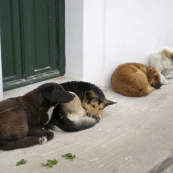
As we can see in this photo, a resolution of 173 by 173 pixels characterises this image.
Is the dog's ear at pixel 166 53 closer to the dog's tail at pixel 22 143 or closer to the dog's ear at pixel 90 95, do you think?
the dog's ear at pixel 90 95

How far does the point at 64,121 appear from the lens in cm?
431

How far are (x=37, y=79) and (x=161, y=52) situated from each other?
270cm

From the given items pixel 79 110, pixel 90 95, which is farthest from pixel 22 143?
pixel 90 95

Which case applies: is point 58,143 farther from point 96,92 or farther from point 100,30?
point 100,30

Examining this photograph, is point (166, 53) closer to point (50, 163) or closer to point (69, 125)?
point (69, 125)

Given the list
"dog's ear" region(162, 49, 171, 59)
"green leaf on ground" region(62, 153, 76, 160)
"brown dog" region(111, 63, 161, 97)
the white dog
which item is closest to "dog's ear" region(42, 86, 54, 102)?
"green leaf on ground" region(62, 153, 76, 160)

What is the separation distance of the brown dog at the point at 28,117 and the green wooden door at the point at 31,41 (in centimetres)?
107

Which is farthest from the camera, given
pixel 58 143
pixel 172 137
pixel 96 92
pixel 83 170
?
pixel 96 92

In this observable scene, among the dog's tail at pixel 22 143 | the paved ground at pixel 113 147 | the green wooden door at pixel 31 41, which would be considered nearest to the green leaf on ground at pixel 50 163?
the paved ground at pixel 113 147

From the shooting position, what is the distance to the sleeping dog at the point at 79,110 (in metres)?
4.32

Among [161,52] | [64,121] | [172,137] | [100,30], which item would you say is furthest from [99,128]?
[161,52]

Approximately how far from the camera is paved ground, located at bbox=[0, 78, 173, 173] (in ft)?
11.7

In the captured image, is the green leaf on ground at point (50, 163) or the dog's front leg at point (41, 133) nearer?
the green leaf on ground at point (50, 163)

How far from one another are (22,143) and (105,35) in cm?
263
